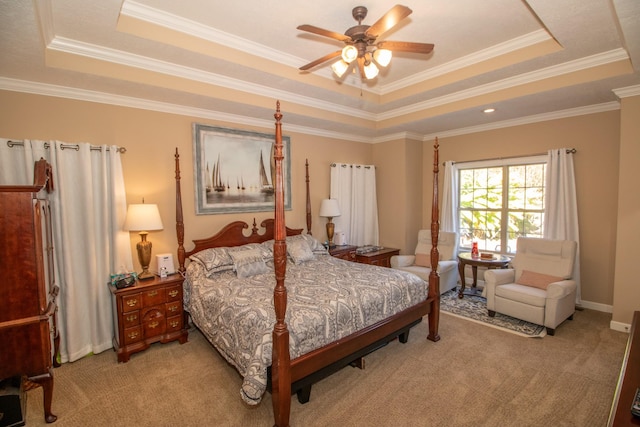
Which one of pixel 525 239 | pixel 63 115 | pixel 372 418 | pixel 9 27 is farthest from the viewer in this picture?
pixel 525 239

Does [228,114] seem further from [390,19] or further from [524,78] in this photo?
[524,78]

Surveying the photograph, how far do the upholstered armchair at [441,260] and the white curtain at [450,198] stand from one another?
0.30 m

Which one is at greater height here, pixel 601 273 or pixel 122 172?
pixel 122 172

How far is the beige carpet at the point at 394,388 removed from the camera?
2.21 meters

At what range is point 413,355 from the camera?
3.04 meters

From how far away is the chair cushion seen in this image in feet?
11.5

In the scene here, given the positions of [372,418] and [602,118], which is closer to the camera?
[372,418]

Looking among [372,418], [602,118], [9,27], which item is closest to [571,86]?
[602,118]

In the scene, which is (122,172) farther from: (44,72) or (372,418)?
(372,418)

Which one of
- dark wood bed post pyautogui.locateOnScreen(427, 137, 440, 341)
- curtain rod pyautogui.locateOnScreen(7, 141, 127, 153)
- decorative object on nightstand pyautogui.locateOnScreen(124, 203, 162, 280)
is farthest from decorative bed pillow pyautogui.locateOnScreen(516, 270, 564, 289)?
curtain rod pyautogui.locateOnScreen(7, 141, 127, 153)

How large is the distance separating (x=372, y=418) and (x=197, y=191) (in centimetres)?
303

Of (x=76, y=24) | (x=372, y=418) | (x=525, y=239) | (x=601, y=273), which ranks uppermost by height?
→ (x=76, y=24)

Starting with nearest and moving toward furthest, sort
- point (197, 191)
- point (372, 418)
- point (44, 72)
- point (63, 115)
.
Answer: point (372, 418) → point (44, 72) → point (63, 115) → point (197, 191)

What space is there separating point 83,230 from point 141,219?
58cm
